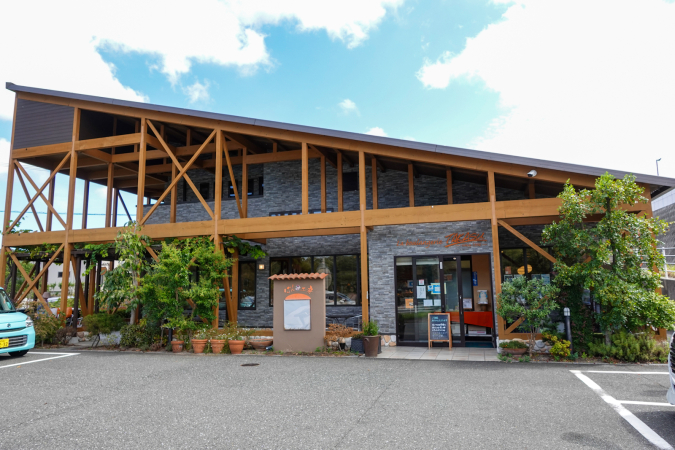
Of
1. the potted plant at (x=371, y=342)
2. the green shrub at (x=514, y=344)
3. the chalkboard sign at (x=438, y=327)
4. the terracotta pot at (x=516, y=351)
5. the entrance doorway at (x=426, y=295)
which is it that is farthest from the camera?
the entrance doorway at (x=426, y=295)

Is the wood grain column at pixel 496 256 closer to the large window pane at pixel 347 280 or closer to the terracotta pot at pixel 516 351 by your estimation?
the terracotta pot at pixel 516 351

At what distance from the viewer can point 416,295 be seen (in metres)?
12.8

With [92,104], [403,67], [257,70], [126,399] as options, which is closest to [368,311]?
[126,399]

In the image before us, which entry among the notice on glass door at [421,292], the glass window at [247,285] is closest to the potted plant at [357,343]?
the notice on glass door at [421,292]

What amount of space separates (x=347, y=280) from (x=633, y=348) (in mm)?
8577

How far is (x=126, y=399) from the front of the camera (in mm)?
7047

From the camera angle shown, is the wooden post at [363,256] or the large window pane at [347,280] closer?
the wooden post at [363,256]

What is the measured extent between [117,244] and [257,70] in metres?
18.6

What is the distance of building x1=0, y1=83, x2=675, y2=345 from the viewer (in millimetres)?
12047

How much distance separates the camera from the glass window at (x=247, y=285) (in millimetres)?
16828

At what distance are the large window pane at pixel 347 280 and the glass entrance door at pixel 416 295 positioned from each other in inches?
112

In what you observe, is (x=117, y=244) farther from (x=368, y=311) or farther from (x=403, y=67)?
(x=403, y=67)

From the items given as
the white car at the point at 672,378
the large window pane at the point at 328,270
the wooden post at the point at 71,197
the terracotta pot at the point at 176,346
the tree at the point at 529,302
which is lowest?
the terracotta pot at the point at 176,346

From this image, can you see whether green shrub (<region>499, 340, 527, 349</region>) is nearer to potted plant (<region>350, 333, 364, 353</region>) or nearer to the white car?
potted plant (<region>350, 333, 364, 353</region>)
